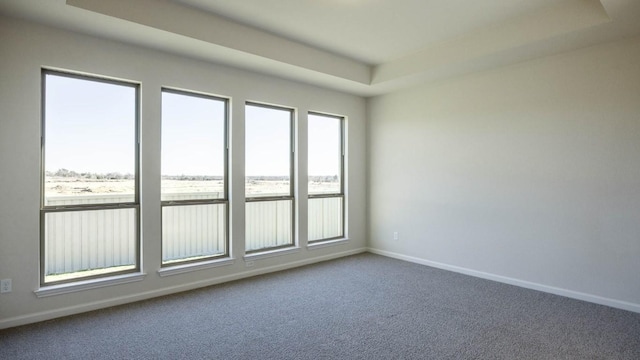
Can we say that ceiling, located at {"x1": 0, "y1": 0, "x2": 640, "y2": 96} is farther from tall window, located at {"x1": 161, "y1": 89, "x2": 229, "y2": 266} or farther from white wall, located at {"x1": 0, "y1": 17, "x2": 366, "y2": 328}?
tall window, located at {"x1": 161, "y1": 89, "x2": 229, "y2": 266}

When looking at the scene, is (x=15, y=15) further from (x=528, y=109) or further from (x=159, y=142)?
(x=528, y=109)

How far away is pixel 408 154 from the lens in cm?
519

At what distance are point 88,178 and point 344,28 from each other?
3.07m

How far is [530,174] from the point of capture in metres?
3.92

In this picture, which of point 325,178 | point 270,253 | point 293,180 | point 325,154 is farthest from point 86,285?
point 325,154

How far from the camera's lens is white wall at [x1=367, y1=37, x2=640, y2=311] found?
11.0ft

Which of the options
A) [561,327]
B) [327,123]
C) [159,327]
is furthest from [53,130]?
[561,327]

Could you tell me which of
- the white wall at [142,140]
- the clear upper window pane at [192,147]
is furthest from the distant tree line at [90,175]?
the clear upper window pane at [192,147]

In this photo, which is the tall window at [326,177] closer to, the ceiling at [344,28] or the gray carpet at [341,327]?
the ceiling at [344,28]

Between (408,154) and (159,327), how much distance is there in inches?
154

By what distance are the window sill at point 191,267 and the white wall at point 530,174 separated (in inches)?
104

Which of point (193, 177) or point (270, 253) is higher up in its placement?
point (193, 177)

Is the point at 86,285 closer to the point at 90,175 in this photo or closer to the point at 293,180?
the point at 90,175

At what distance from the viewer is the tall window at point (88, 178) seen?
3168 millimetres
